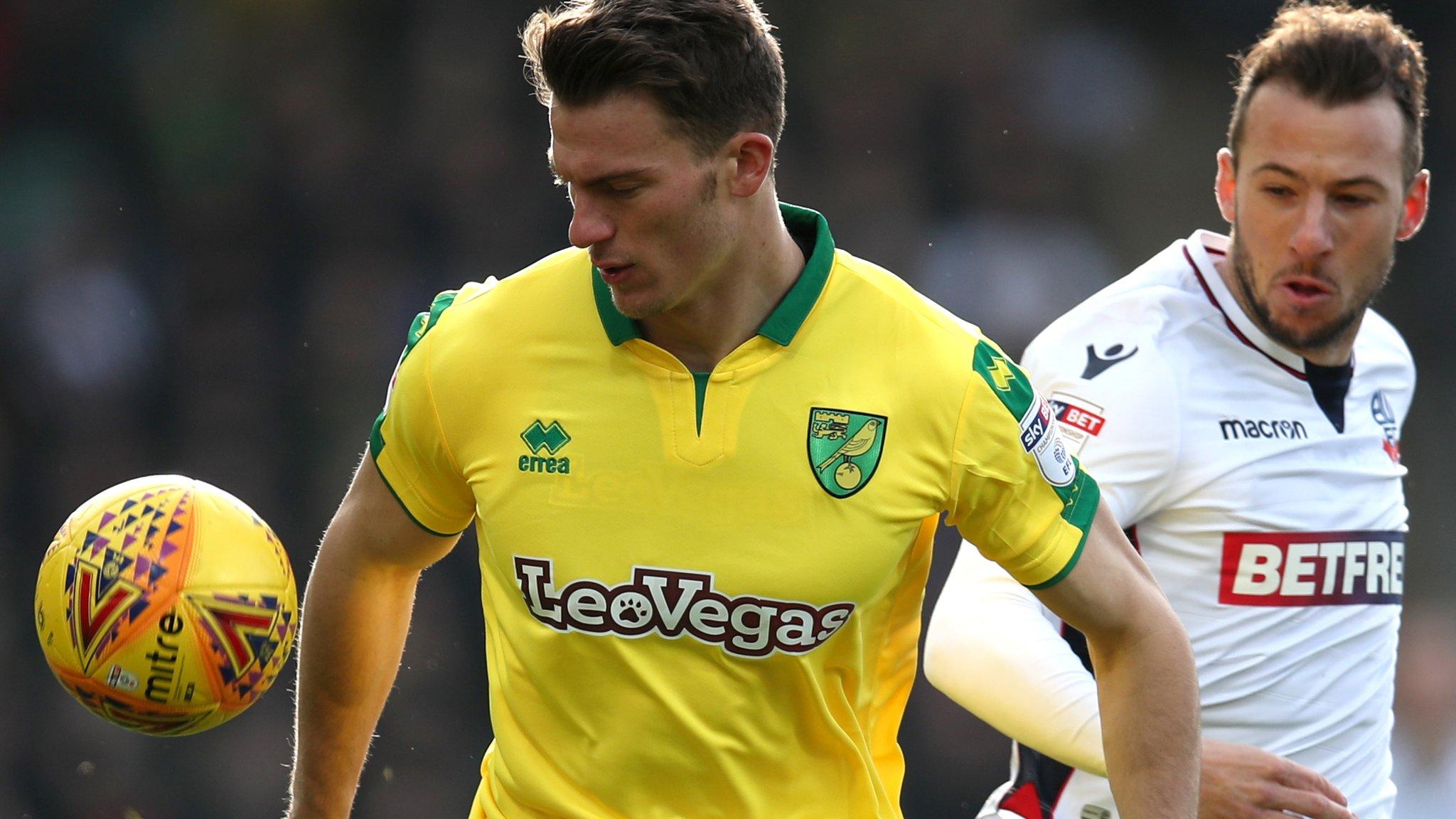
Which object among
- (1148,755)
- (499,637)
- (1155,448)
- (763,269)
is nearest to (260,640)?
(499,637)

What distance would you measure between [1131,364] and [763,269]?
1.17 meters

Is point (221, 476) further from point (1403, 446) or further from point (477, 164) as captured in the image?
point (1403, 446)

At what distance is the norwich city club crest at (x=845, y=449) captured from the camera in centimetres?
288

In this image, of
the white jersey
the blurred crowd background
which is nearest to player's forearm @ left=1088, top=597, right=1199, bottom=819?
the white jersey

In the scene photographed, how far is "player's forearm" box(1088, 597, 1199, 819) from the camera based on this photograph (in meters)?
2.98

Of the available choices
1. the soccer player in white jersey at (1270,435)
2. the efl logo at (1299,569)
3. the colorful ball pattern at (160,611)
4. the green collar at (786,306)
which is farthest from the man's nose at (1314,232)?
the colorful ball pattern at (160,611)

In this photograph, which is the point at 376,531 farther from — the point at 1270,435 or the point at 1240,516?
the point at 1270,435

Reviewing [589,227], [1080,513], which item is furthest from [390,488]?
[1080,513]

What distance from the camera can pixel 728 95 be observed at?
2.88 meters

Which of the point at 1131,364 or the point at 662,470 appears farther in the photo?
the point at 1131,364

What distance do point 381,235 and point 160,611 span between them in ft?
16.5

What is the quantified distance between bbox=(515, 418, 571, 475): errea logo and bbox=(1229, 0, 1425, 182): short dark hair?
1951 millimetres

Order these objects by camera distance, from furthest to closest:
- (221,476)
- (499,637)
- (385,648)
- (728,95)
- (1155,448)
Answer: (221,476)
(1155,448)
(385,648)
(499,637)
(728,95)

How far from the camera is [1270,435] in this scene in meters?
3.93
